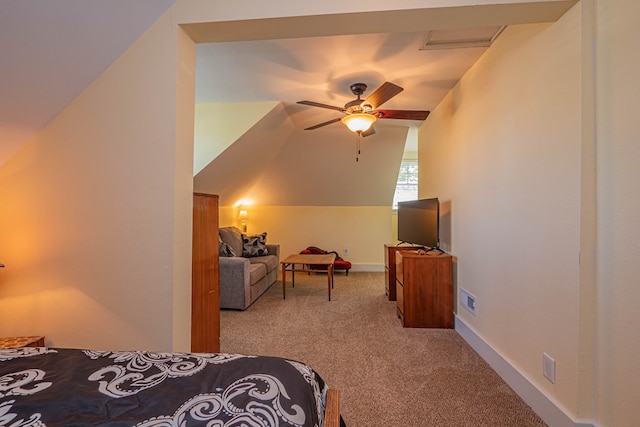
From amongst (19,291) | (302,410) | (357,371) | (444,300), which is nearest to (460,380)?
(357,371)

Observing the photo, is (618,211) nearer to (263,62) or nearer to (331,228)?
(263,62)

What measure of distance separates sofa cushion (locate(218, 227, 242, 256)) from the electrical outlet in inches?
150

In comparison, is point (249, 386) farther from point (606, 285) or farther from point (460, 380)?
point (460, 380)

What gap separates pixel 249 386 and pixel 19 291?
1.66m

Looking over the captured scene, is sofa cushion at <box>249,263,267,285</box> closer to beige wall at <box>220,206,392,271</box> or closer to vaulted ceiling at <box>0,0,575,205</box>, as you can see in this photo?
vaulted ceiling at <box>0,0,575,205</box>

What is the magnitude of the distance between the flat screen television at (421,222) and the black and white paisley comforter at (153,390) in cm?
232

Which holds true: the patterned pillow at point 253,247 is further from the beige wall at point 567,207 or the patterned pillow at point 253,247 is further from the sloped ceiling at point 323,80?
the beige wall at point 567,207

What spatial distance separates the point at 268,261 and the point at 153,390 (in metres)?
3.67

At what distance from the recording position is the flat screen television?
2967 mm

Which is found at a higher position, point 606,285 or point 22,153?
point 22,153

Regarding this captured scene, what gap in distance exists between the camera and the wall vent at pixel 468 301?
96.9 inches

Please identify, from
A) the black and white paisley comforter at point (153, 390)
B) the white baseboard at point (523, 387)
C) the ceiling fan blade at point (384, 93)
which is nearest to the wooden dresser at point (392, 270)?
the white baseboard at point (523, 387)

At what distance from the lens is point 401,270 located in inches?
121

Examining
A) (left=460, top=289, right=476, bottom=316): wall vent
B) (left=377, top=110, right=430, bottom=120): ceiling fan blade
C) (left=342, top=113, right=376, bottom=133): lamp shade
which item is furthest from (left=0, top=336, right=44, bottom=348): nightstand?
(left=460, top=289, right=476, bottom=316): wall vent
